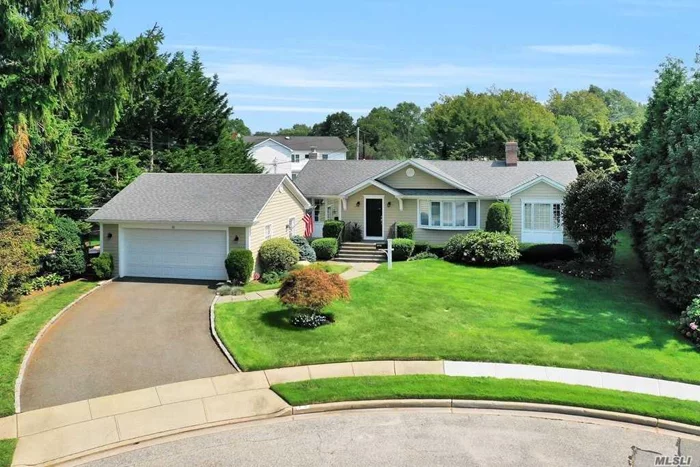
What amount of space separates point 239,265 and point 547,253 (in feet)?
46.8

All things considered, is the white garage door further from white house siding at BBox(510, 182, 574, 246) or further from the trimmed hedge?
white house siding at BBox(510, 182, 574, 246)

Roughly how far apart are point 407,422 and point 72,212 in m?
19.5

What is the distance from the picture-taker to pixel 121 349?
1414 cm

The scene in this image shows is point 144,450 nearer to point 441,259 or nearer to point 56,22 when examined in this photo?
point 56,22

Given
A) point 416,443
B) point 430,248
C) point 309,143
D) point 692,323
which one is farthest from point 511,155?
point 309,143

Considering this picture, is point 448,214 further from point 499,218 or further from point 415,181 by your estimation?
point 499,218

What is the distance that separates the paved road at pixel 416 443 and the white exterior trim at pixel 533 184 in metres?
17.9

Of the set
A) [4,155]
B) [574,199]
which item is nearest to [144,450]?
[4,155]

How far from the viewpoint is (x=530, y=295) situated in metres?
19.6

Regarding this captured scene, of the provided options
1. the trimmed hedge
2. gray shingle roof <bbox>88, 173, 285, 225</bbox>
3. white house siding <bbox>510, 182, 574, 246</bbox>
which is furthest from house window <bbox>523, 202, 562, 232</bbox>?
gray shingle roof <bbox>88, 173, 285, 225</bbox>

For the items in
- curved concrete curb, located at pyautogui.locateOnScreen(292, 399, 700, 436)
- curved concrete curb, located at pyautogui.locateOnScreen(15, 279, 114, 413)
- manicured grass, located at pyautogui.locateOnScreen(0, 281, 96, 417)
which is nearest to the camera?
curved concrete curb, located at pyautogui.locateOnScreen(292, 399, 700, 436)

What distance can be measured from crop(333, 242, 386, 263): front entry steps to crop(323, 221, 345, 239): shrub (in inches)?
31.7

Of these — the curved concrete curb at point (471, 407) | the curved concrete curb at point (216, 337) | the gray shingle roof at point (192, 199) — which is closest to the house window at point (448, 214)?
the gray shingle roof at point (192, 199)

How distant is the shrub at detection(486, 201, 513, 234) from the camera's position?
86.5 feet
